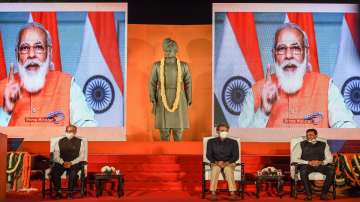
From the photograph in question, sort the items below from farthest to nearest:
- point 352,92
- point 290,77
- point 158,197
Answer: point 290,77 → point 352,92 → point 158,197

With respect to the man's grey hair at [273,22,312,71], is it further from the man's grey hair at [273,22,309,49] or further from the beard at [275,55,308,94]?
the beard at [275,55,308,94]

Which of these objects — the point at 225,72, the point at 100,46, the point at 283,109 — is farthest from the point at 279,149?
the point at 100,46

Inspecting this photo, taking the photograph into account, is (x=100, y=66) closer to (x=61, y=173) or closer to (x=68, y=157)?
→ (x=68, y=157)

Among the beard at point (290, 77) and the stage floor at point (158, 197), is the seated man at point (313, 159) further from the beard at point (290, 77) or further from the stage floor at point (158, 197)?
the beard at point (290, 77)

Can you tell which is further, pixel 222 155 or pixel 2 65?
pixel 2 65

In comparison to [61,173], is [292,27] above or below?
above

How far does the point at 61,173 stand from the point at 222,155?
6.73ft

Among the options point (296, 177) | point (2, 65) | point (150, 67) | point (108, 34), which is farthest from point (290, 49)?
point (2, 65)

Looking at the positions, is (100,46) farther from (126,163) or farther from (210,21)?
(126,163)

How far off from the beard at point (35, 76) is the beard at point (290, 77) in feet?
12.9

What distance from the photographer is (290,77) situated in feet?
37.5

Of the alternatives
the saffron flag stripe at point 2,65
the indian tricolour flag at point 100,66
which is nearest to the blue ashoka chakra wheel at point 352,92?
the indian tricolour flag at point 100,66

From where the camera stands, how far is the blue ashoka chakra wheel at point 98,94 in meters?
11.5

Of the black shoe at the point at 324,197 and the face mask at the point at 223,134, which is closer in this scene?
the black shoe at the point at 324,197
